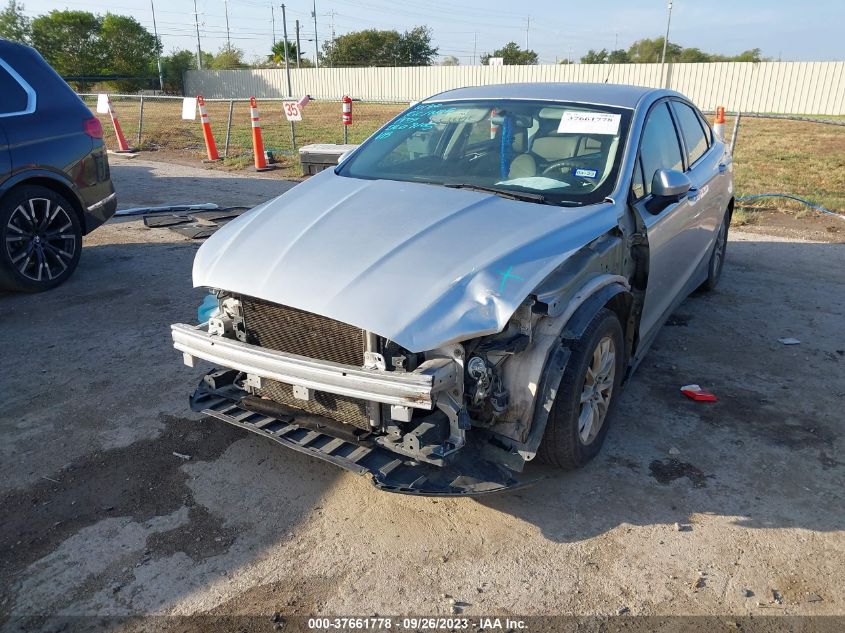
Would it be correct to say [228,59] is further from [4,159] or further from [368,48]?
[4,159]

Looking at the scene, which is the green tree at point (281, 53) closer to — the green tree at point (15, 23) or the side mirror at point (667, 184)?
the green tree at point (15, 23)

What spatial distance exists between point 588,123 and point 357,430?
2.33 meters

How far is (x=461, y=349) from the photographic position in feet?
8.79

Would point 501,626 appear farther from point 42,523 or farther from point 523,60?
point 523,60

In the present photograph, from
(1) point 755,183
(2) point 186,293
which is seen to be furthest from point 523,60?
(2) point 186,293

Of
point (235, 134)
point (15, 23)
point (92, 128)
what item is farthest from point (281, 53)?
point (92, 128)

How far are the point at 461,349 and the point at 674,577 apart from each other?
49.6 inches

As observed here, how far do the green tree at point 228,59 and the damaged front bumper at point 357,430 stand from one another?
87.0 meters

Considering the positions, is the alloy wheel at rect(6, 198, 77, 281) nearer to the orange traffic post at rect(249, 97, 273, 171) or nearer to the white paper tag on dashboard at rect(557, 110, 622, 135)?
the white paper tag on dashboard at rect(557, 110, 622, 135)

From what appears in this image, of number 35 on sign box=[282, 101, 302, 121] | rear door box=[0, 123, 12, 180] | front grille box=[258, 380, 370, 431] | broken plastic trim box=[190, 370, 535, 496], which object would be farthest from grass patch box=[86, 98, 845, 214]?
front grille box=[258, 380, 370, 431]

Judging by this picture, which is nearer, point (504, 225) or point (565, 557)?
point (565, 557)

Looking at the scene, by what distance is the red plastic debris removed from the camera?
4105mm

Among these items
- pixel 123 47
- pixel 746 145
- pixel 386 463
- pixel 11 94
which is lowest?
pixel 386 463

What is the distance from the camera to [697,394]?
413 cm
